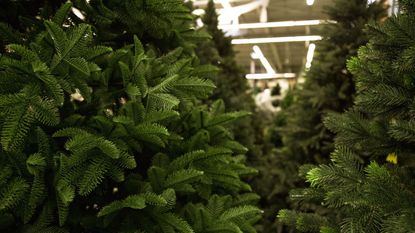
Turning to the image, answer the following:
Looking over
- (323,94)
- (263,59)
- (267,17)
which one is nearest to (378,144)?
(323,94)

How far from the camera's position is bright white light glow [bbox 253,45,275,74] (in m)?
7.67

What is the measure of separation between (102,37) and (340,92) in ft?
6.78

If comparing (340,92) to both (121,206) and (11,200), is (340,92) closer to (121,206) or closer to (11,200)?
(121,206)

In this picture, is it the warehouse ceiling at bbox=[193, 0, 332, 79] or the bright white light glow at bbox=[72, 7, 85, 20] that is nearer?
the bright white light glow at bbox=[72, 7, 85, 20]

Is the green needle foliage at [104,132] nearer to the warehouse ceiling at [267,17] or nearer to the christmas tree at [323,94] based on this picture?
the christmas tree at [323,94]

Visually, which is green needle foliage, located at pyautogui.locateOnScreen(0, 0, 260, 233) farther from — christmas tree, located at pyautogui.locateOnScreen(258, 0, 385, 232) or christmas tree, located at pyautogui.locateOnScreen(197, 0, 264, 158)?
christmas tree, located at pyautogui.locateOnScreen(197, 0, 264, 158)

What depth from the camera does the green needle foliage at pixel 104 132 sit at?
1445 millimetres

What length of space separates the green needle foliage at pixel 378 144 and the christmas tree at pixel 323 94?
1476 mm

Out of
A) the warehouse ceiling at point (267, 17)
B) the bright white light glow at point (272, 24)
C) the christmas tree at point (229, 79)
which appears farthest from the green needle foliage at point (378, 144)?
the christmas tree at point (229, 79)

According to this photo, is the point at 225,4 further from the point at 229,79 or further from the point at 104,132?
the point at 104,132

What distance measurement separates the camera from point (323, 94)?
10.7ft

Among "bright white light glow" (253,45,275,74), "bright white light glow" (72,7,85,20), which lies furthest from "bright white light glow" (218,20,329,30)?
"bright white light glow" (72,7,85,20)

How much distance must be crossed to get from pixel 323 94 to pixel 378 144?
1710 millimetres

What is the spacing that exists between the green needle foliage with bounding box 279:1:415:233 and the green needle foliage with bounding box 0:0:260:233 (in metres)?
0.46
